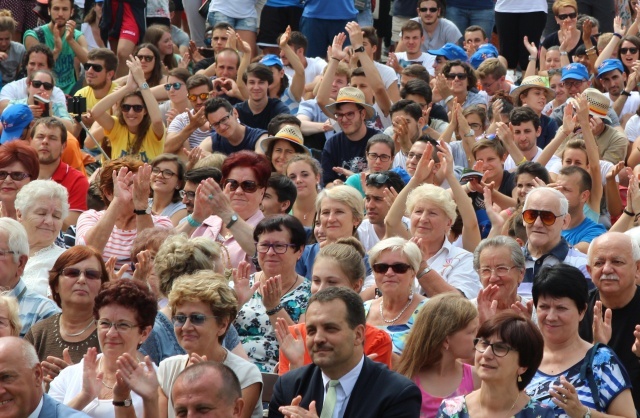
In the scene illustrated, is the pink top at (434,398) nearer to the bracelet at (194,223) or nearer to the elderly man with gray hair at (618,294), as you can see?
the elderly man with gray hair at (618,294)

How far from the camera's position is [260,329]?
259 inches

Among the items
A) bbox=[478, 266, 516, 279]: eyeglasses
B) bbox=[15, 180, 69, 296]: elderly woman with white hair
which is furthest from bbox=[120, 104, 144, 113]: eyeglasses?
bbox=[478, 266, 516, 279]: eyeglasses

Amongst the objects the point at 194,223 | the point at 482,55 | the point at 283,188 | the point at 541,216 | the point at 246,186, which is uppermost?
the point at 541,216

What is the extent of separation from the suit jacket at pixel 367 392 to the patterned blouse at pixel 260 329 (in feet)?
4.07

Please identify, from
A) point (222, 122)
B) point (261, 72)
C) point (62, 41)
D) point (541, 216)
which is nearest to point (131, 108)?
point (222, 122)

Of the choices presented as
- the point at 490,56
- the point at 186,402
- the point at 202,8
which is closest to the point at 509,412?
the point at 186,402

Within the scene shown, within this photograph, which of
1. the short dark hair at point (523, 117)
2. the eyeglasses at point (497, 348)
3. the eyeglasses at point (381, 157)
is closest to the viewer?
the eyeglasses at point (497, 348)

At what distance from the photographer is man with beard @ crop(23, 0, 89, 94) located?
45.8 feet

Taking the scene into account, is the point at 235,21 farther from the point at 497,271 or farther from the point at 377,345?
the point at 377,345

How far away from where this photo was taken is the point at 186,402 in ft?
15.7

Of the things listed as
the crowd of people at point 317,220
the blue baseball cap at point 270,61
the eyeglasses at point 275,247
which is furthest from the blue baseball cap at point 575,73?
the eyeglasses at point 275,247

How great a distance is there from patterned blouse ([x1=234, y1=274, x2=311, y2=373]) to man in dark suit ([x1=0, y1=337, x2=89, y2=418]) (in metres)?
1.67

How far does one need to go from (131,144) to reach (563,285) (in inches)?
236

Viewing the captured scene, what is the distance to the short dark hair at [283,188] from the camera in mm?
8352
